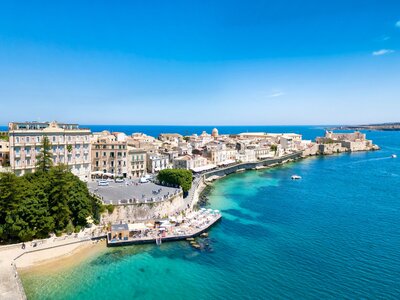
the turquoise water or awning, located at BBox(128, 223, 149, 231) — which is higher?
awning, located at BBox(128, 223, 149, 231)

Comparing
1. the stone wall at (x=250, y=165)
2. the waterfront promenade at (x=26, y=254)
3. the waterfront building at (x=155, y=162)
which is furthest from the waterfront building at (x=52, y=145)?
the stone wall at (x=250, y=165)

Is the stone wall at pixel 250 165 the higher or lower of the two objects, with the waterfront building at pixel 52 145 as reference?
lower

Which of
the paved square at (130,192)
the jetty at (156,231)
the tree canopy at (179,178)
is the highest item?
the tree canopy at (179,178)

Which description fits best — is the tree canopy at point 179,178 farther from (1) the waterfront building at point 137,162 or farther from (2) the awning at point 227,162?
(2) the awning at point 227,162

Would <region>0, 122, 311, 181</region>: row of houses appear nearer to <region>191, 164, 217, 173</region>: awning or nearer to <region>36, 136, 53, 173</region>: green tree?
<region>191, 164, 217, 173</region>: awning

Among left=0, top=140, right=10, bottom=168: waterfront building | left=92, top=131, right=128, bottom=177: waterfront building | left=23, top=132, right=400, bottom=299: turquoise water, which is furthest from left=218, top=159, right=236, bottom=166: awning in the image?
left=0, top=140, right=10, bottom=168: waterfront building

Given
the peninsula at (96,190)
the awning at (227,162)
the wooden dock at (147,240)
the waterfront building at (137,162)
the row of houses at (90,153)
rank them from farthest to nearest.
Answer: the awning at (227,162), the waterfront building at (137,162), the row of houses at (90,153), the wooden dock at (147,240), the peninsula at (96,190)
